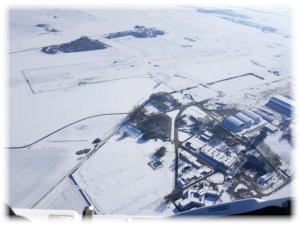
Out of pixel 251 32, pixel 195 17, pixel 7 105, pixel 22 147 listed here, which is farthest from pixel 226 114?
pixel 195 17

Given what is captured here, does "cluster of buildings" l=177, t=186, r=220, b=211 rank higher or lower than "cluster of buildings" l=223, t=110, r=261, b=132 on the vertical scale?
lower

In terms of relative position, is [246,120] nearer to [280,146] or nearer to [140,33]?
[280,146]

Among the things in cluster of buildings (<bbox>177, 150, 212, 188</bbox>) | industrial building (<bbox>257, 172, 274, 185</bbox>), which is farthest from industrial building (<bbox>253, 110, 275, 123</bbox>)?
cluster of buildings (<bbox>177, 150, 212, 188</bbox>)

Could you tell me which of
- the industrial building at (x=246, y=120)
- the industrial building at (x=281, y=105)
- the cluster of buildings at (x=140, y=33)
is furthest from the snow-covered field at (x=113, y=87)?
the industrial building at (x=246, y=120)

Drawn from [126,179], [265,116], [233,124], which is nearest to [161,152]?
[126,179]

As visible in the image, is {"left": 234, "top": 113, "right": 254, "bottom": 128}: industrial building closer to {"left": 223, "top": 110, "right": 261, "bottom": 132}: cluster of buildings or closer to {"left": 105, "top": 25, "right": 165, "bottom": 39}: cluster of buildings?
{"left": 223, "top": 110, "right": 261, "bottom": 132}: cluster of buildings
